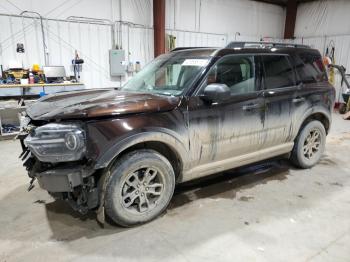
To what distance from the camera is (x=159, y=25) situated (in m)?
7.79

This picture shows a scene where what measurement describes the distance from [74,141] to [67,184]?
35 centimetres

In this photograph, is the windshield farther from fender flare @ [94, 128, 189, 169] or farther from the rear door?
the rear door

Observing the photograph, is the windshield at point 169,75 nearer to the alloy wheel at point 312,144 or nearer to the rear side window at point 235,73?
the rear side window at point 235,73

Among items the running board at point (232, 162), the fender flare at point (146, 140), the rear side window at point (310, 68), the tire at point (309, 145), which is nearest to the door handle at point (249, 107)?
the running board at point (232, 162)

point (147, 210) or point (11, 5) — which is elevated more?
point (11, 5)

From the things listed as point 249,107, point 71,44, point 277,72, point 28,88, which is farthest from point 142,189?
point 71,44

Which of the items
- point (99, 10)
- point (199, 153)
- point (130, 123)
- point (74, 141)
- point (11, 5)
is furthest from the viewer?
point (99, 10)

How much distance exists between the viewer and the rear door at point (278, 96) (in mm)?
3236

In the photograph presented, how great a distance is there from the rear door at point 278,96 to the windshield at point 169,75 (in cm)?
89

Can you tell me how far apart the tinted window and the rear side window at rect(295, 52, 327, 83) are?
34.2 inches

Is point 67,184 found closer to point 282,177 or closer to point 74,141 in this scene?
point 74,141

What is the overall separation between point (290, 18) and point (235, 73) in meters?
9.88

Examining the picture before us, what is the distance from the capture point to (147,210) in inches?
102

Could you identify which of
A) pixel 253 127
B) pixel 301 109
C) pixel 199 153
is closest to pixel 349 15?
→ pixel 301 109
